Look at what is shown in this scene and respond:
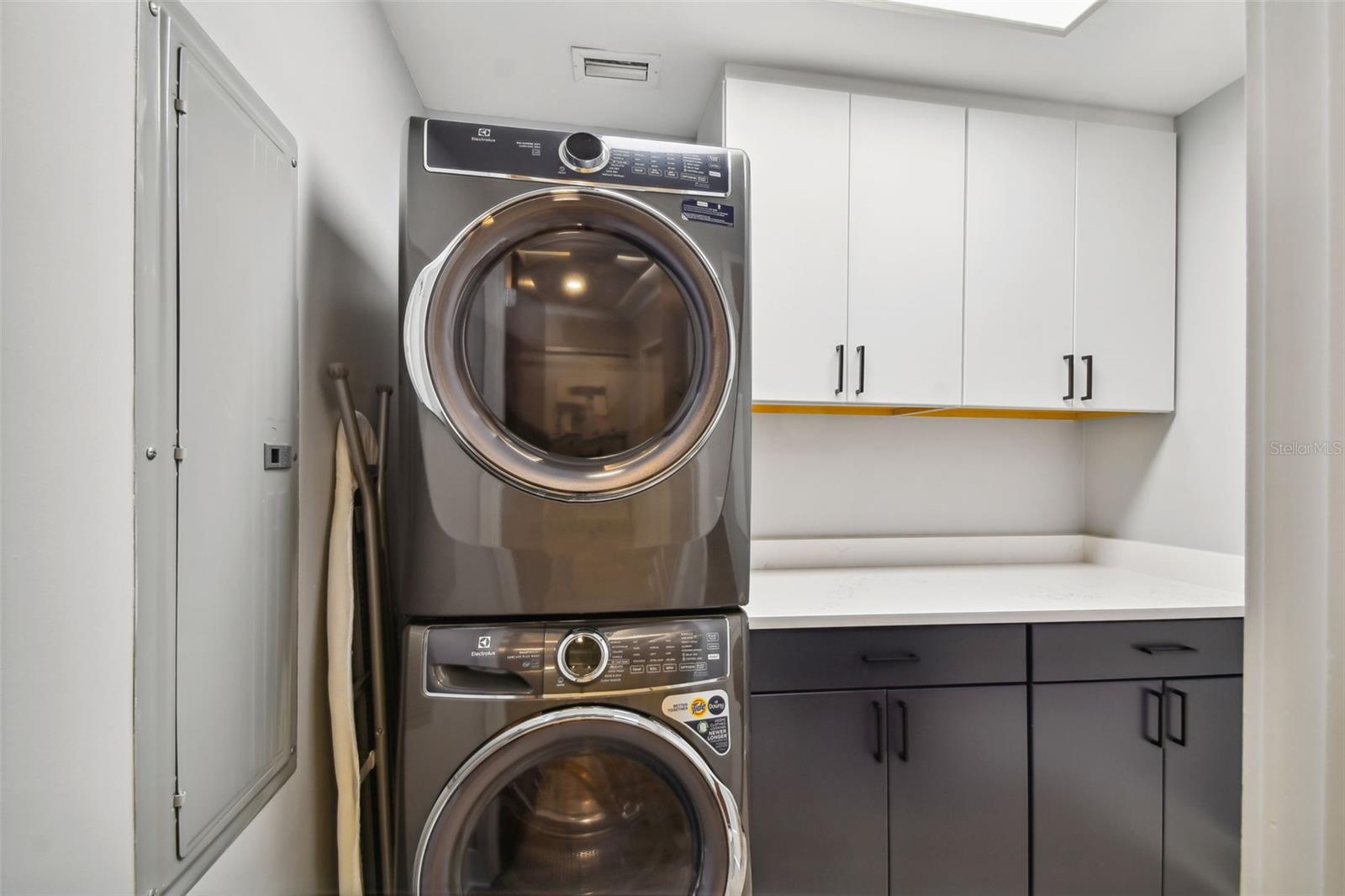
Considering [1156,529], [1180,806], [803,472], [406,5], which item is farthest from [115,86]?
[1156,529]

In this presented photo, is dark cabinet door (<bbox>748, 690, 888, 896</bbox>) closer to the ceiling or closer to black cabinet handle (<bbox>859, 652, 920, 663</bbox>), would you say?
black cabinet handle (<bbox>859, 652, 920, 663</bbox>)

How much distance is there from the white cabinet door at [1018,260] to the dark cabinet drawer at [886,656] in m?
0.79

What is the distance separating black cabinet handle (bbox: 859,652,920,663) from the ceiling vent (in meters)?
1.80

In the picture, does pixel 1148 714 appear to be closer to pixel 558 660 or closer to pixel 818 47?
pixel 558 660

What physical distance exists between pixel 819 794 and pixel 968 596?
2.20 ft

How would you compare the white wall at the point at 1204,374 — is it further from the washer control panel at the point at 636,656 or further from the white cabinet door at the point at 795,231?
the washer control panel at the point at 636,656

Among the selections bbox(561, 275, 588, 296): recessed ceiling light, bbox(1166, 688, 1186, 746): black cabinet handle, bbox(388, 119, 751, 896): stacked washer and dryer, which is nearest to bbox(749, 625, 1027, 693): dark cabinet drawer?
bbox(388, 119, 751, 896): stacked washer and dryer

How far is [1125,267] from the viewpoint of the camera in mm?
2012

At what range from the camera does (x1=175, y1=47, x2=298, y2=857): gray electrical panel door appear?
0.80m

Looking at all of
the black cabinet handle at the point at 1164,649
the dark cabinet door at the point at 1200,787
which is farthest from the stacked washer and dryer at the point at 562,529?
the dark cabinet door at the point at 1200,787

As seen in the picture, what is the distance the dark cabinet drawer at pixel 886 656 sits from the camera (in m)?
1.44

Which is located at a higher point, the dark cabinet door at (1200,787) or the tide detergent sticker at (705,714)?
the tide detergent sticker at (705,714)

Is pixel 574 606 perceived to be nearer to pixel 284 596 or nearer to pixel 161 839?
pixel 284 596

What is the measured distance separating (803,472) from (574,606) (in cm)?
125
